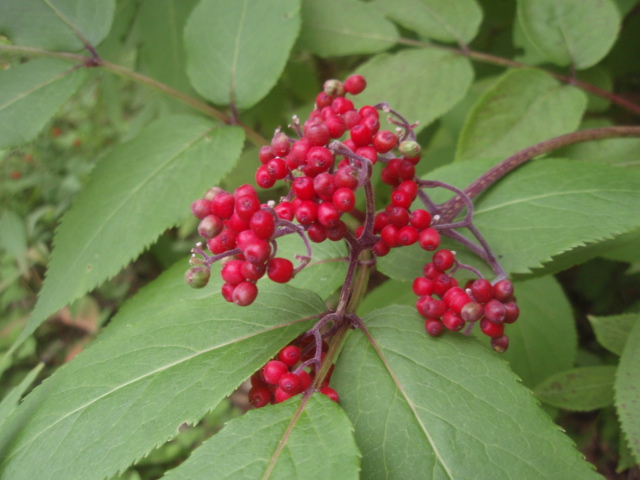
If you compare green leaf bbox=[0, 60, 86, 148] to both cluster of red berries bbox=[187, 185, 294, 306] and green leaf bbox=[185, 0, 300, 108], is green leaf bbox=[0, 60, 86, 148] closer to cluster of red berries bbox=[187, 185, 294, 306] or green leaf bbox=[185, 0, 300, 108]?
green leaf bbox=[185, 0, 300, 108]

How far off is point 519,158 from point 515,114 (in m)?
0.52

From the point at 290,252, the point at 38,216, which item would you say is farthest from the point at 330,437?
the point at 38,216

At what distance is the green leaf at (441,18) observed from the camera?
264 centimetres

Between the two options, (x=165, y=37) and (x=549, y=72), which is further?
(x=165, y=37)

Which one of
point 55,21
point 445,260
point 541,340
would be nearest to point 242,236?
point 445,260

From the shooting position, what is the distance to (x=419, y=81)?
8.46ft

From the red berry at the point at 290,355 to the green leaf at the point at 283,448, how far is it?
17 centimetres

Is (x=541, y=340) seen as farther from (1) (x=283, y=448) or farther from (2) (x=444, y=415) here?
(1) (x=283, y=448)

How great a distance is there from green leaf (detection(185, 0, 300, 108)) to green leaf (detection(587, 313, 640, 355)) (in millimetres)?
1893

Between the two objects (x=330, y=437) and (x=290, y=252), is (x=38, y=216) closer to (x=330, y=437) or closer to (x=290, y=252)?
(x=290, y=252)

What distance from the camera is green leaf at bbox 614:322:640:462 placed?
173 cm

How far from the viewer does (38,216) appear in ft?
13.4

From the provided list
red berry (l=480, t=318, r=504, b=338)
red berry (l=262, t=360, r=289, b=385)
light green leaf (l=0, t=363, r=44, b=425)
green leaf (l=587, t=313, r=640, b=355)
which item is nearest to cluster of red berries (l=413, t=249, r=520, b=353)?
red berry (l=480, t=318, r=504, b=338)

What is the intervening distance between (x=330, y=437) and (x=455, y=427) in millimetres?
342
